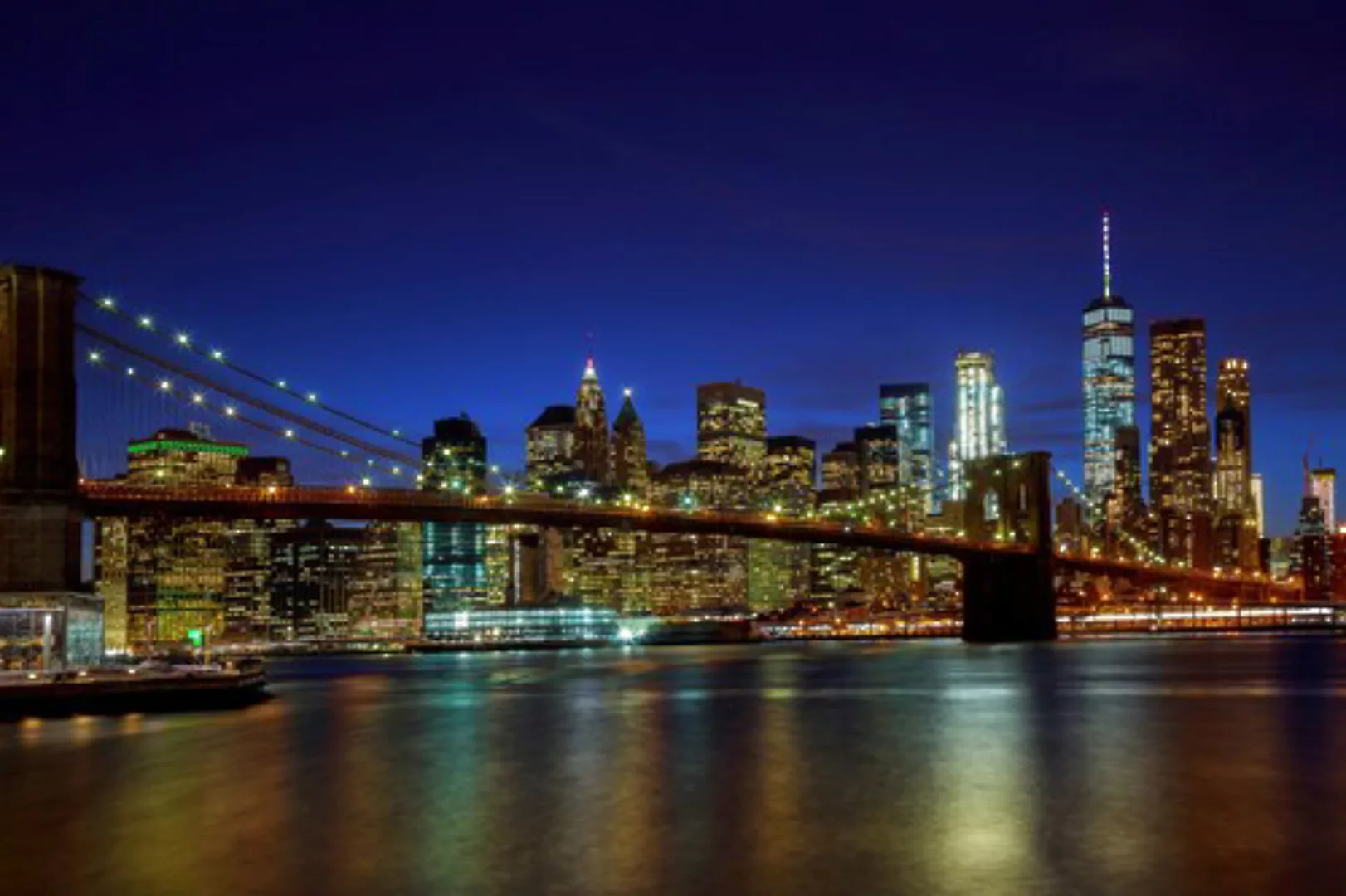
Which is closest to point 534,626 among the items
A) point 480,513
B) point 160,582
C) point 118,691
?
point 160,582

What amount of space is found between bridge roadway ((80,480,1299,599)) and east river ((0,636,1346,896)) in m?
10.5

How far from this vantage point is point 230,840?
862 inches

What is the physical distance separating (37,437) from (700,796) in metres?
27.7

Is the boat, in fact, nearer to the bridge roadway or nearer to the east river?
the east river

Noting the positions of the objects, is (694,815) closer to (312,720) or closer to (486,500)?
(312,720)

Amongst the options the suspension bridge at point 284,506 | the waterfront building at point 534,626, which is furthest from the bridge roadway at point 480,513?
the waterfront building at point 534,626

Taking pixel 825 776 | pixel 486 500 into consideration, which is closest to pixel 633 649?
pixel 486 500

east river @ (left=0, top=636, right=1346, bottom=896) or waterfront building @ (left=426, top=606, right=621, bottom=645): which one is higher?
east river @ (left=0, top=636, right=1346, bottom=896)

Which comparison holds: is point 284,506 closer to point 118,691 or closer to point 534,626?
point 118,691

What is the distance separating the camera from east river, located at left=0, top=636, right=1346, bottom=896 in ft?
61.8

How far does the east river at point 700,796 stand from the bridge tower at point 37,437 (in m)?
5.41

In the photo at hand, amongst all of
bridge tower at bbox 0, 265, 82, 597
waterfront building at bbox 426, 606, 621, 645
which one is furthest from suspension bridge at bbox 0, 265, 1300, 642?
waterfront building at bbox 426, 606, 621, 645

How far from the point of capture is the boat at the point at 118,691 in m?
42.7

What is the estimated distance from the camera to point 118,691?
44.5m
